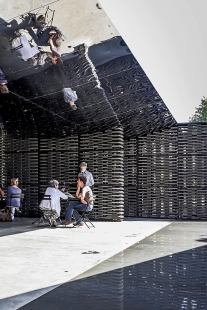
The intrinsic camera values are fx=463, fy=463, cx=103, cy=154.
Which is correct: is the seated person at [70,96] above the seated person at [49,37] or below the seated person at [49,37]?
below

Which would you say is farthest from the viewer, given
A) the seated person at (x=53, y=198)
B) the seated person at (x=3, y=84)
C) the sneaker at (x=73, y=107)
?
the seated person at (x=53, y=198)

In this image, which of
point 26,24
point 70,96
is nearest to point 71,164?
point 70,96

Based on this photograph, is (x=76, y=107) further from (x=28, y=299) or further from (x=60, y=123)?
(x=28, y=299)

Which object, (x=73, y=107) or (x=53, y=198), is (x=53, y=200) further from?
(x=73, y=107)

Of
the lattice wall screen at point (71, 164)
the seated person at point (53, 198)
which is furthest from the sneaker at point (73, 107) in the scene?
the lattice wall screen at point (71, 164)

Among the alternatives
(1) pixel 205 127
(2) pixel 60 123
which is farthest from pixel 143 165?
(2) pixel 60 123

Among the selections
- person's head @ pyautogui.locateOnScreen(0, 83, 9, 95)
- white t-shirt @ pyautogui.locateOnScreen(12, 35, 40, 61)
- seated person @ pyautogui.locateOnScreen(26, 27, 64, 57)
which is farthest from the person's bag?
seated person @ pyautogui.locateOnScreen(26, 27, 64, 57)

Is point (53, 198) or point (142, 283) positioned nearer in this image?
point (142, 283)

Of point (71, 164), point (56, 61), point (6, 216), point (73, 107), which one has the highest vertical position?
point (56, 61)

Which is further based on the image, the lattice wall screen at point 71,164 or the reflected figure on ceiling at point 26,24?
the lattice wall screen at point 71,164

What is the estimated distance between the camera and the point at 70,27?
235 inches

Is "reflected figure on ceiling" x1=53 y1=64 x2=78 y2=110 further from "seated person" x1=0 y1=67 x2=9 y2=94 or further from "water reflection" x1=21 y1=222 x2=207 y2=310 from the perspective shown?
"water reflection" x1=21 y1=222 x2=207 y2=310

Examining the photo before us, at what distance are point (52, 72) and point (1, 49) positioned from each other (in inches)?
54.2

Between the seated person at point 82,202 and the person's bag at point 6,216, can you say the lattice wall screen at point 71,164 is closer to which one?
the person's bag at point 6,216
